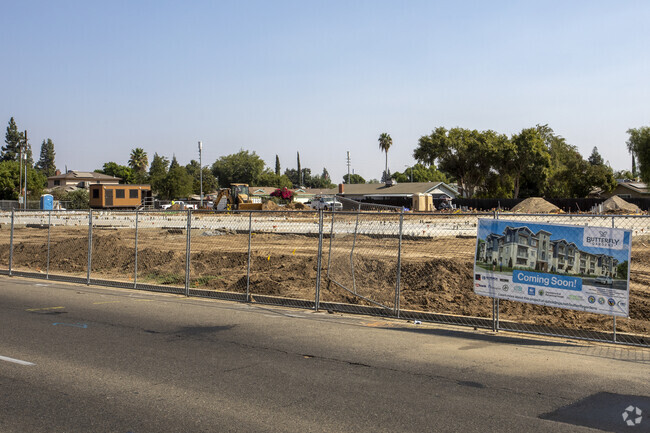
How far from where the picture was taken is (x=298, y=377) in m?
7.14

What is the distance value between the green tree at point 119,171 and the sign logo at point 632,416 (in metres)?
124

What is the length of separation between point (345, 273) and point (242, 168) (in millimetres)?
128871

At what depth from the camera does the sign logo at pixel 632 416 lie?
561cm

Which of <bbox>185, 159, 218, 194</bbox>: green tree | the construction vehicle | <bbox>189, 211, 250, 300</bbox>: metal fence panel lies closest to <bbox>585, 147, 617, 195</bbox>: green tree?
the construction vehicle

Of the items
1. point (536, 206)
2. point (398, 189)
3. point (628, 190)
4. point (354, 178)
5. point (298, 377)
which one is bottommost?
point (298, 377)

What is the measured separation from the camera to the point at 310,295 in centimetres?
1366

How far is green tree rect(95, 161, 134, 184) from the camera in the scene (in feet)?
402

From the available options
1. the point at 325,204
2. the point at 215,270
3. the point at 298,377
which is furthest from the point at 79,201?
the point at 298,377

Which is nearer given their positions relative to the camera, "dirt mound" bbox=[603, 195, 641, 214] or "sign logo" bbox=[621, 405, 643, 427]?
"sign logo" bbox=[621, 405, 643, 427]

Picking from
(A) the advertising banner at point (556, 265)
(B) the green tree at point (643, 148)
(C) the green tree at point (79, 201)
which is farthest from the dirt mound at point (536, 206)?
(C) the green tree at point (79, 201)

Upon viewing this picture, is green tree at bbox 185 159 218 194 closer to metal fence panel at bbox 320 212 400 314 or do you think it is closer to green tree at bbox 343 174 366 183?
green tree at bbox 343 174 366 183

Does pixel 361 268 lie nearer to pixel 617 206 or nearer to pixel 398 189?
pixel 617 206

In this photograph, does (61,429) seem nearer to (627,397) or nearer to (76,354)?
(76,354)

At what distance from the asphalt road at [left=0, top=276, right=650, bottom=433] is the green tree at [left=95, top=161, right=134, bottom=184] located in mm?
A: 117232
